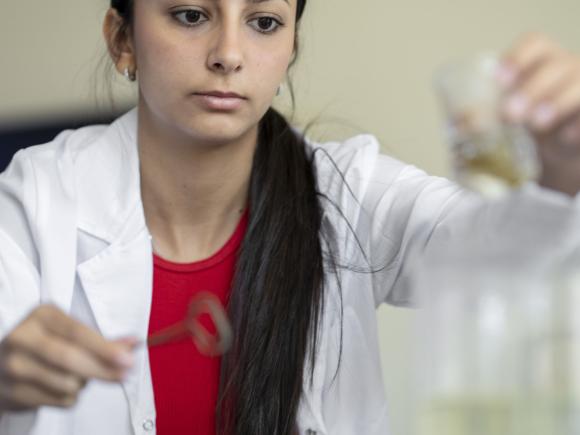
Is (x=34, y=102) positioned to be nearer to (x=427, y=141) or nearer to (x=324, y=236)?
(x=427, y=141)

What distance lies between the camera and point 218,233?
1355 mm

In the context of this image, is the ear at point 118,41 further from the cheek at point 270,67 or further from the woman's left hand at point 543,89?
the woman's left hand at point 543,89

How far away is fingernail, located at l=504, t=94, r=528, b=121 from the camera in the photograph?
0.68 meters

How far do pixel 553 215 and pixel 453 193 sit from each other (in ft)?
1.28

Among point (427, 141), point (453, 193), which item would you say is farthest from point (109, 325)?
point (427, 141)

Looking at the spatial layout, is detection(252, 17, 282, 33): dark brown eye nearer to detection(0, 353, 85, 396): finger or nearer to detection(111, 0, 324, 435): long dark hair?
detection(111, 0, 324, 435): long dark hair

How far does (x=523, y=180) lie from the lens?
0.72 meters

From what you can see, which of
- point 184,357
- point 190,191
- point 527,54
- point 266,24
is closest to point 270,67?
point 266,24

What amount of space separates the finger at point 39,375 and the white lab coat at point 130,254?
1.12ft

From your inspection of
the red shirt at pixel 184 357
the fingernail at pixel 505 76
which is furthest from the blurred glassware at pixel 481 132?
the red shirt at pixel 184 357

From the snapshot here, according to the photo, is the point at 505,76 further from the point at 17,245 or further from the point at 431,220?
the point at 17,245

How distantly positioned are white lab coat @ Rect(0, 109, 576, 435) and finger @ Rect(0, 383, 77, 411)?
12.4 inches

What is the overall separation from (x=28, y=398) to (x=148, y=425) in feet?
1.29

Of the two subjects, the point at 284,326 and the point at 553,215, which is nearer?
→ the point at 553,215
